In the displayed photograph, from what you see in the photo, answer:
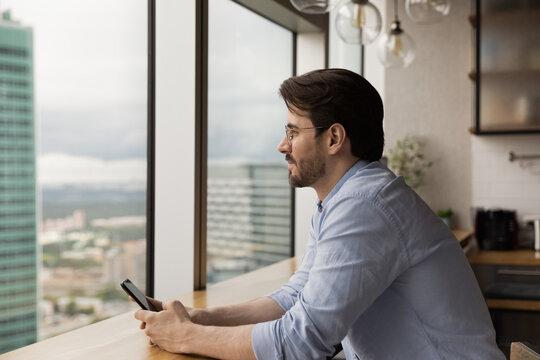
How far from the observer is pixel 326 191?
1.63 metres

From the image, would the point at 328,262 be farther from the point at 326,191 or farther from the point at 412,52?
the point at 412,52

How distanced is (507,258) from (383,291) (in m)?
3.19

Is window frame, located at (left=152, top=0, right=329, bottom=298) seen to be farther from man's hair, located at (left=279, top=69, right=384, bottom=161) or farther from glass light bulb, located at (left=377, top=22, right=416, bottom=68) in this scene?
man's hair, located at (left=279, top=69, right=384, bottom=161)

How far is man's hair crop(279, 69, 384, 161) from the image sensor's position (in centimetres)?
153

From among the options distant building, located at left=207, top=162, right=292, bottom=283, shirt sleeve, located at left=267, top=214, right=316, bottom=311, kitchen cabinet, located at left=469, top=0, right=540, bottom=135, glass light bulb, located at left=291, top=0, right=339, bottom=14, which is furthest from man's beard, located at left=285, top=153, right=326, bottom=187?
kitchen cabinet, located at left=469, top=0, right=540, bottom=135

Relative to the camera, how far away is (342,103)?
153 cm

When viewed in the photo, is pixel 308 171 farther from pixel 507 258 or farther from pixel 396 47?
pixel 507 258

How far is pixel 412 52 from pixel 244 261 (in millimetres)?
1540

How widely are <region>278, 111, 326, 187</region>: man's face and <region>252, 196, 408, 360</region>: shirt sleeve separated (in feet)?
0.73

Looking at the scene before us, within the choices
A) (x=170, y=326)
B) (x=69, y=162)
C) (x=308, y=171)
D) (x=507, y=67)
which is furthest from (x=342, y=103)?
(x=507, y=67)

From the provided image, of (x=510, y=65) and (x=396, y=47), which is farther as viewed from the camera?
(x=510, y=65)

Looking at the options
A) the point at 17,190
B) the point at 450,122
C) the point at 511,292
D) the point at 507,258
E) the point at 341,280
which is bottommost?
the point at 511,292

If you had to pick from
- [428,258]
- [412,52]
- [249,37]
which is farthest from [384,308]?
[249,37]

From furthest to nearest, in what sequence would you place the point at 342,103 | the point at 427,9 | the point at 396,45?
the point at 396,45, the point at 427,9, the point at 342,103
